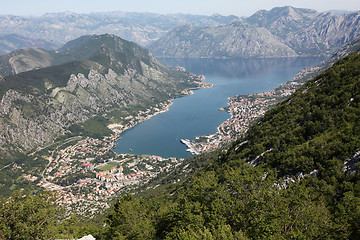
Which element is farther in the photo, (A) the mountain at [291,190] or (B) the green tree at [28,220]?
(B) the green tree at [28,220]

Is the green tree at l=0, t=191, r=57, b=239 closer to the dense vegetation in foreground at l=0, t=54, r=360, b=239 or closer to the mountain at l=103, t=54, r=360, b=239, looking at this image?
the dense vegetation in foreground at l=0, t=54, r=360, b=239

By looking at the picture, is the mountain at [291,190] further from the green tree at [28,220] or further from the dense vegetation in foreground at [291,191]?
the green tree at [28,220]

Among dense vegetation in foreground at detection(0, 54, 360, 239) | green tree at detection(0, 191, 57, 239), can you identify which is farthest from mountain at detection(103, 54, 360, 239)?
green tree at detection(0, 191, 57, 239)

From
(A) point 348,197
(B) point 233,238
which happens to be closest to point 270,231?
(B) point 233,238

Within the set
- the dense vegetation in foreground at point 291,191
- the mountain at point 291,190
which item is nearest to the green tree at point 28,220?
the dense vegetation in foreground at point 291,191

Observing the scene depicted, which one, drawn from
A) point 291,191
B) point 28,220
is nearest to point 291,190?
point 291,191
